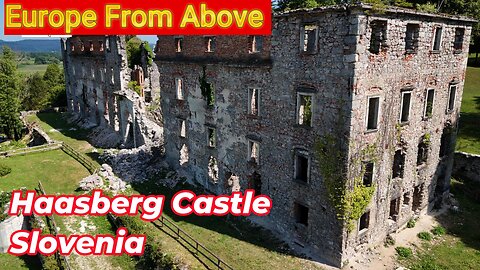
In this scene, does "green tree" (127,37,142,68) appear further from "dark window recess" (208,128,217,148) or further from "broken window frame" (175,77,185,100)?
"dark window recess" (208,128,217,148)

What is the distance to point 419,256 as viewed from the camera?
1961 centimetres

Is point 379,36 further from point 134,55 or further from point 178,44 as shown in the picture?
point 134,55

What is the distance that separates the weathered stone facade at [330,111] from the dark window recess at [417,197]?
64 millimetres

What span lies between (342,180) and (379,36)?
22.9 ft

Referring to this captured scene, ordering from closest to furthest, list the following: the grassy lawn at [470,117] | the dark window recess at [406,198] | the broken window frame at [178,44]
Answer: the dark window recess at [406,198] → the broken window frame at [178,44] → the grassy lawn at [470,117]

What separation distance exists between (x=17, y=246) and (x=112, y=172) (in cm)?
908

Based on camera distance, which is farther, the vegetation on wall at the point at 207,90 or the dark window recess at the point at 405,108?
the vegetation on wall at the point at 207,90

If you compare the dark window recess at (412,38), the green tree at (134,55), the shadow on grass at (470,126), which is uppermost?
the dark window recess at (412,38)

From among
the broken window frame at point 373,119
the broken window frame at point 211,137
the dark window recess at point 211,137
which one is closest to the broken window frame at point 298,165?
the broken window frame at point 373,119

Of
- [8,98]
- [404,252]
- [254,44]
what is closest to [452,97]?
[404,252]

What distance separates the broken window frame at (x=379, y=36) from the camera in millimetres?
17047

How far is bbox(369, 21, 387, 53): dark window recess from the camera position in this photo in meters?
17.1

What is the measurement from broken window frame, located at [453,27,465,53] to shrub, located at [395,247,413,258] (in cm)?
1247

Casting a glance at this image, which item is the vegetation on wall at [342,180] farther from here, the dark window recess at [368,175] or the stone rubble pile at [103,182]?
the stone rubble pile at [103,182]
